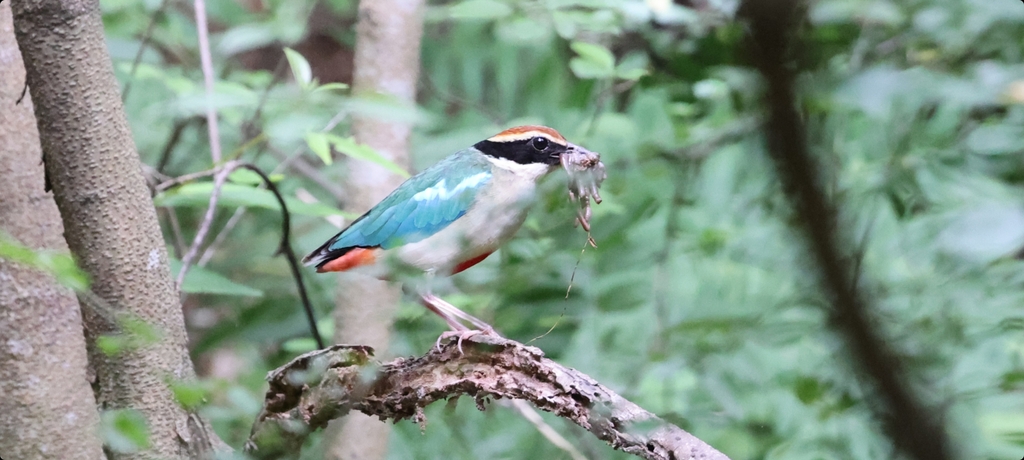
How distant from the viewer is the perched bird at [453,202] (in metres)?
1.79

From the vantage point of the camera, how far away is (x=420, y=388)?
61.2 inches

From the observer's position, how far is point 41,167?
1.72m

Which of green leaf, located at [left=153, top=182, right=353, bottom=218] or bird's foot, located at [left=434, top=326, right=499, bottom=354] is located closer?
bird's foot, located at [left=434, top=326, right=499, bottom=354]

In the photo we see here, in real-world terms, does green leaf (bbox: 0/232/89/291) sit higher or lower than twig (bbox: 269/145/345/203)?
higher

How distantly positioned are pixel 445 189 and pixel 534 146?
0.24 metres

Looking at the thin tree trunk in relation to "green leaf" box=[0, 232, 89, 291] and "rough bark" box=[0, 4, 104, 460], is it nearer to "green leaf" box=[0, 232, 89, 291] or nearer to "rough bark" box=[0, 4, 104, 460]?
"rough bark" box=[0, 4, 104, 460]

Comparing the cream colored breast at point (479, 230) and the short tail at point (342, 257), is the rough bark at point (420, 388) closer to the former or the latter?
the cream colored breast at point (479, 230)

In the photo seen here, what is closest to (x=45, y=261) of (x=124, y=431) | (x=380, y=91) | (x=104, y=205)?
(x=124, y=431)

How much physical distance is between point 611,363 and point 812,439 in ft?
2.02

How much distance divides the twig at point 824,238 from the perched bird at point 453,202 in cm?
132

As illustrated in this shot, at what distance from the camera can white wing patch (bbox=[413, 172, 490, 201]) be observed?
1.90 m

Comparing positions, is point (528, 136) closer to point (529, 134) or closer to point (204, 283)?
point (529, 134)

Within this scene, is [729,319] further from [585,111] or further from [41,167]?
[585,111]

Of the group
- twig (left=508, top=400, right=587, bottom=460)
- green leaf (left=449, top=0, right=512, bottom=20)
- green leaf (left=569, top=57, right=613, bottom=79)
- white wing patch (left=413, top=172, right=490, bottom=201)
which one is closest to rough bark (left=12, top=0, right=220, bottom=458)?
white wing patch (left=413, top=172, right=490, bottom=201)
